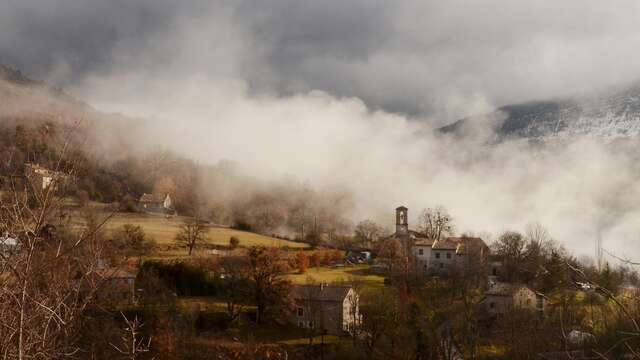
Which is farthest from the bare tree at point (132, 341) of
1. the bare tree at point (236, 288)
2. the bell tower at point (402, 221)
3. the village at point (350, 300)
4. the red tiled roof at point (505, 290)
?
the bell tower at point (402, 221)

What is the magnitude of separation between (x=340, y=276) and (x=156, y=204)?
3131cm

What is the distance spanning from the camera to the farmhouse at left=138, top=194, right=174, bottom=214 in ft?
208

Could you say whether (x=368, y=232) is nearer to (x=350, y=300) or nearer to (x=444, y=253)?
(x=444, y=253)

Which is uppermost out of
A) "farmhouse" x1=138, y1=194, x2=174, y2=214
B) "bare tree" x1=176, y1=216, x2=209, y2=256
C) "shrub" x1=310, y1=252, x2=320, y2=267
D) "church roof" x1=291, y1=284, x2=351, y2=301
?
"farmhouse" x1=138, y1=194, x2=174, y2=214

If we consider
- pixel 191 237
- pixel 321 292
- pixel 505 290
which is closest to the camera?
pixel 321 292

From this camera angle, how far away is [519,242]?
1914 inches

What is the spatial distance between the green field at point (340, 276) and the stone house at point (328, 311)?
148 inches

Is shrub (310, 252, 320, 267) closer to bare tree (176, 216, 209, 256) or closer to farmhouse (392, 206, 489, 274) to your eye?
farmhouse (392, 206, 489, 274)

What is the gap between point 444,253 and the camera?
48.1 meters

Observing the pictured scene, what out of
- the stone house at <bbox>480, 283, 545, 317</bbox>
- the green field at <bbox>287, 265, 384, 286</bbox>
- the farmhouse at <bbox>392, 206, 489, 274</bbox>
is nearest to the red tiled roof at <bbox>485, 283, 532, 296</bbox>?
the stone house at <bbox>480, 283, 545, 317</bbox>

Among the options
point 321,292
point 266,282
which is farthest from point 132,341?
point 321,292

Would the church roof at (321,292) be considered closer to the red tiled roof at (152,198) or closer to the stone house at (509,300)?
the stone house at (509,300)

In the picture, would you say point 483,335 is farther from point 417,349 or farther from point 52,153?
point 52,153

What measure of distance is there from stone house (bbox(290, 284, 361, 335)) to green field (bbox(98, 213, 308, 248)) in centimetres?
1473
